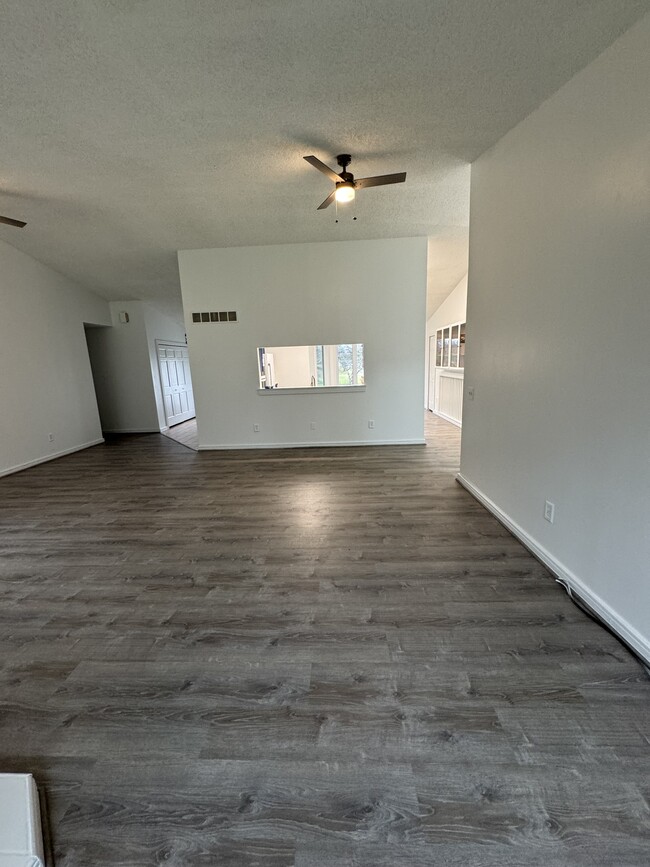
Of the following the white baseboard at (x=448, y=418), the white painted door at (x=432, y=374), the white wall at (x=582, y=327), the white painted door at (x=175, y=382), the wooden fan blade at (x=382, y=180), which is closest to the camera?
the white wall at (x=582, y=327)

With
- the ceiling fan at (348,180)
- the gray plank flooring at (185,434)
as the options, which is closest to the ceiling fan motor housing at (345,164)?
the ceiling fan at (348,180)

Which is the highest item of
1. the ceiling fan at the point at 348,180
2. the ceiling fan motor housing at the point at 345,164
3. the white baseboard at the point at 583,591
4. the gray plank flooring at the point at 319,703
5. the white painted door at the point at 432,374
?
the ceiling fan motor housing at the point at 345,164

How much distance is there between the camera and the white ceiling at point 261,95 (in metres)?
1.88

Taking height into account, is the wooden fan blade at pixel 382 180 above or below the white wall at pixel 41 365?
above

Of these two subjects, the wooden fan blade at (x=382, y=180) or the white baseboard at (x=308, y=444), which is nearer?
the wooden fan blade at (x=382, y=180)

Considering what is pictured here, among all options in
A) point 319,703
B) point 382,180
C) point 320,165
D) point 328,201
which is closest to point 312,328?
point 328,201

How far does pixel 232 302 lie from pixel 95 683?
4875mm

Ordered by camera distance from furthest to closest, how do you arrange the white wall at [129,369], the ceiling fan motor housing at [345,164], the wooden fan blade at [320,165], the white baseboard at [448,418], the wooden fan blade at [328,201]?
the white wall at [129,369] → the white baseboard at [448,418] → the wooden fan blade at [328,201] → the ceiling fan motor housing at [345,164] → the wooden fan blade at [320,165]

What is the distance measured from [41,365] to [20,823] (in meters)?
6.15

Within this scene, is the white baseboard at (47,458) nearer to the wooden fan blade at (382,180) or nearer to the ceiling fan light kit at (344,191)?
the ceiling fan light kit at (344,191)

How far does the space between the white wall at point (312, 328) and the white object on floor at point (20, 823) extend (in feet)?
15.6

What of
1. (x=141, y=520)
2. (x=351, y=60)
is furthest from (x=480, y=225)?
(x=141, y=520)

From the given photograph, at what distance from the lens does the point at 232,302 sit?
5348 mm

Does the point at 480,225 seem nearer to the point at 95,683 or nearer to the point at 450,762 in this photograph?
the point at 450,762
